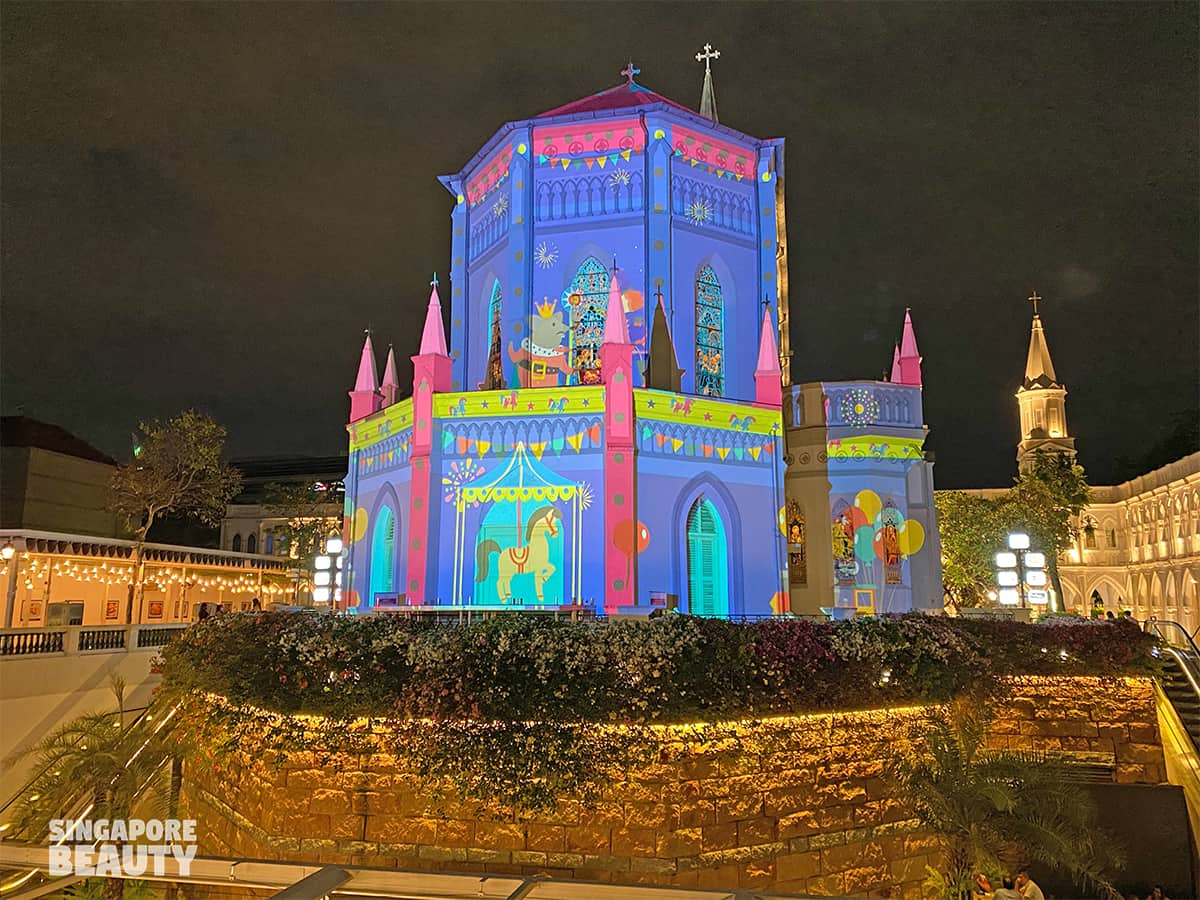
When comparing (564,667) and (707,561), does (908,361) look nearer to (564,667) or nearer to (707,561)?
(707,561)

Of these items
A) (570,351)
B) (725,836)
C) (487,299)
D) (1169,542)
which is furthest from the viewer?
(1169,542)

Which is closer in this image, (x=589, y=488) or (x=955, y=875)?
(x=955, y=875)

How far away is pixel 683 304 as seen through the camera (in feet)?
87.1

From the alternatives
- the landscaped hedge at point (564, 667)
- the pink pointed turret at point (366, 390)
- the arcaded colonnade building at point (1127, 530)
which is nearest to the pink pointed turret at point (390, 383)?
the pink pointed turret at point (366, 390)

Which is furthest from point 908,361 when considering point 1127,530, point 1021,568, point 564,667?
point 1127,530

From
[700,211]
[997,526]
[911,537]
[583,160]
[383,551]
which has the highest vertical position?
[583,160]

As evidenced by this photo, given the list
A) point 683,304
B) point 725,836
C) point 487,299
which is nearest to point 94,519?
point 487,299

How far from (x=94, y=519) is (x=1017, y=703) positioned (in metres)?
41.0

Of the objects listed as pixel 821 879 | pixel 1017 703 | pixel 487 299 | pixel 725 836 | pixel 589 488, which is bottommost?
pixel 821 879

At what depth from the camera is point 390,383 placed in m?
31.3

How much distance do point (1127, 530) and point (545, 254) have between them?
199 ft

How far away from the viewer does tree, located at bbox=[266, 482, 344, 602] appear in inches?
1598

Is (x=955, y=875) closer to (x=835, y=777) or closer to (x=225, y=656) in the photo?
(x=835, y=777)

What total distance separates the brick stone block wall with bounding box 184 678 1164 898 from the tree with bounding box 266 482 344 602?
78.1 feet
